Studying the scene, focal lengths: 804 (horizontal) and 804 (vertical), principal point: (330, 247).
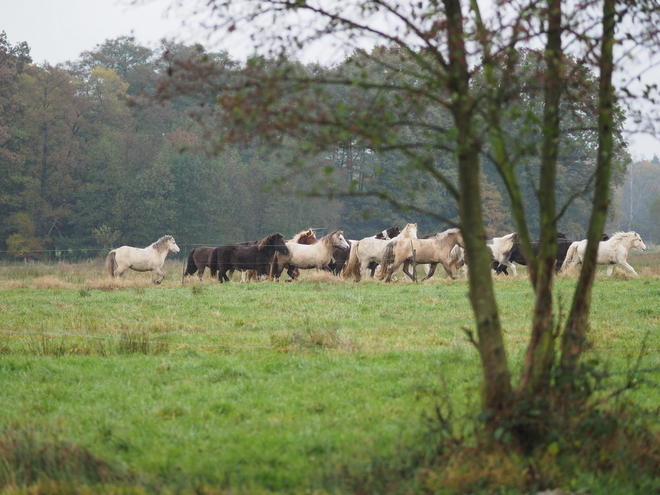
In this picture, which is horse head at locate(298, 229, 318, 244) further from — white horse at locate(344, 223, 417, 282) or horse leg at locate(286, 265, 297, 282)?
white horse at locate(344, 223, 417, 282)

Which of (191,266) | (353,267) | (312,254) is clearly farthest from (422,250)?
(191,266)

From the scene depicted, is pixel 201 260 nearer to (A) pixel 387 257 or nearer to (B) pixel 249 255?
(B) pixel 249 255

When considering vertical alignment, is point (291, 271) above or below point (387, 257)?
below

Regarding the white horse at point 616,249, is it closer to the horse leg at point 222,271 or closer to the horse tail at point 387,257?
the horse tail at point 387,257

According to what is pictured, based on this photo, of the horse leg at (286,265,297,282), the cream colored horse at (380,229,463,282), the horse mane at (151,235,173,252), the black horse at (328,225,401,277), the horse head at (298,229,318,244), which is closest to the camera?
the cream colored horse at (380,229,463,282)

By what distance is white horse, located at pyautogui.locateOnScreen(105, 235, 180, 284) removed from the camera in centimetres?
2797

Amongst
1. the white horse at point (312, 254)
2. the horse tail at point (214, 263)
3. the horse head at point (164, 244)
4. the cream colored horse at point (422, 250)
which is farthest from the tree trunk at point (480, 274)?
the horse head at point (164, 244)

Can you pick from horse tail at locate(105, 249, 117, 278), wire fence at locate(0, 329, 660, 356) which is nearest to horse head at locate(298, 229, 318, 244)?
horse tail at locate(105, 249, 117, 278)

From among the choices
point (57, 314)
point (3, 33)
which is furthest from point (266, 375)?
point (3, 33)

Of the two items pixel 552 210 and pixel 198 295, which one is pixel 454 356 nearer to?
pixel 552 210

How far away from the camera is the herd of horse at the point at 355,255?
87.4 feet

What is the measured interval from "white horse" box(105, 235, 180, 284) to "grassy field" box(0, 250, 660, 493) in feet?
33.8

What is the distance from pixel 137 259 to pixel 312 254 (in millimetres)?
6153

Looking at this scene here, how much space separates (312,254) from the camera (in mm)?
28031
